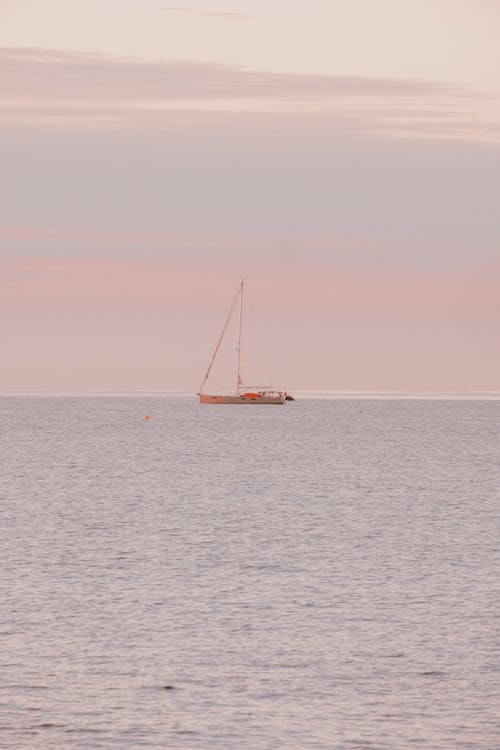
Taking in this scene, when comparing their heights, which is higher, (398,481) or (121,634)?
(121,634)

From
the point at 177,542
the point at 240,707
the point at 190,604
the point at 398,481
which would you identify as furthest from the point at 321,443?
the point at 240,707

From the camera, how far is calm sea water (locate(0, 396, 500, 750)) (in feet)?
94.0

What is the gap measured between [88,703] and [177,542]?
32.9m

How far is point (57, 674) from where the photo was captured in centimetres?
3303

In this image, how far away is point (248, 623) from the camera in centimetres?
4006

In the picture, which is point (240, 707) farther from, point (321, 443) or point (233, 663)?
point (321, 443)

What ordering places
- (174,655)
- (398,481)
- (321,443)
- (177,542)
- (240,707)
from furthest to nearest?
(321,443) < (398,481) < (177,542) < (174,655) < (240,707)

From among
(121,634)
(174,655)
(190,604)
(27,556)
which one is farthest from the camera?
(27,556)

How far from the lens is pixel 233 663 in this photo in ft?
114

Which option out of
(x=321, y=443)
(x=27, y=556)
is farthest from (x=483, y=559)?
(x=321, y=443)

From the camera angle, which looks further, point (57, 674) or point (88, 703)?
point (57, 674)

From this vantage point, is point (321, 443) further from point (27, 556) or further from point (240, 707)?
point (240, 707)

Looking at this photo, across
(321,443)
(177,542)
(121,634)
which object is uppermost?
(121,634)

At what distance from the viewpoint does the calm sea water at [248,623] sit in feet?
94.0
